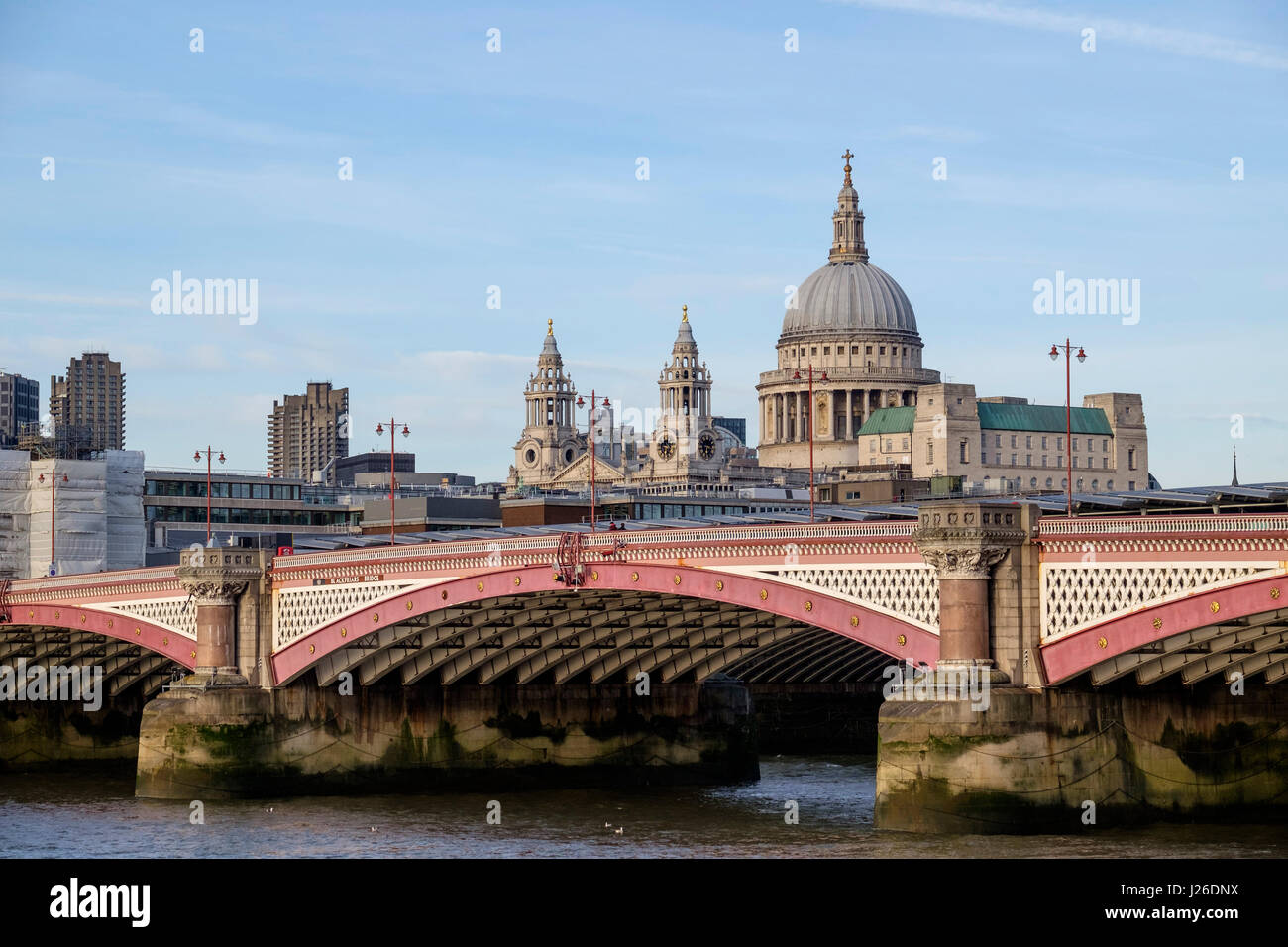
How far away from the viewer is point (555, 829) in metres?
61.4

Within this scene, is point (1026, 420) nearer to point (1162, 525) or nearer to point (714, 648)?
point (714, 648)

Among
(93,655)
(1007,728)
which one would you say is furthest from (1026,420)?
(1007,728)

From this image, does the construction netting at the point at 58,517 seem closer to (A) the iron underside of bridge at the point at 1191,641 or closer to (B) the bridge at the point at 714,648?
(B) the bridge at the point at 714,648

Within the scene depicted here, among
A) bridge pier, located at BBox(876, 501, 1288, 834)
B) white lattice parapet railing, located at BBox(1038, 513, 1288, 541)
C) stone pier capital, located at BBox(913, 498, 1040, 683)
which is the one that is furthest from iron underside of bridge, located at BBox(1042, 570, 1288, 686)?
stone pier capital, located at BBox(913, 498, 1040, 683)

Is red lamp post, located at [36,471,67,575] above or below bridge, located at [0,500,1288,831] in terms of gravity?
above

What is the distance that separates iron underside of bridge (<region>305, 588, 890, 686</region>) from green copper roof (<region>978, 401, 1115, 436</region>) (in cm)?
11995

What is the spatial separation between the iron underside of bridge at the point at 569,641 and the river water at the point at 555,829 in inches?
159

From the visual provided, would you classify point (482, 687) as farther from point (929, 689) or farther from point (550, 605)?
point (929, 689)

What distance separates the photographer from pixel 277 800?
2736 inches

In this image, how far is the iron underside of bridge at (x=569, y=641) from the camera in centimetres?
6719

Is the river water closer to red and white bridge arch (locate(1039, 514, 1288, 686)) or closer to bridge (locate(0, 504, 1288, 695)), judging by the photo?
red and white bridge arch (locate(1039, 514, 1288, 686))

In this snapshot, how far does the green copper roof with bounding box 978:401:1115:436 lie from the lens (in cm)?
19525
